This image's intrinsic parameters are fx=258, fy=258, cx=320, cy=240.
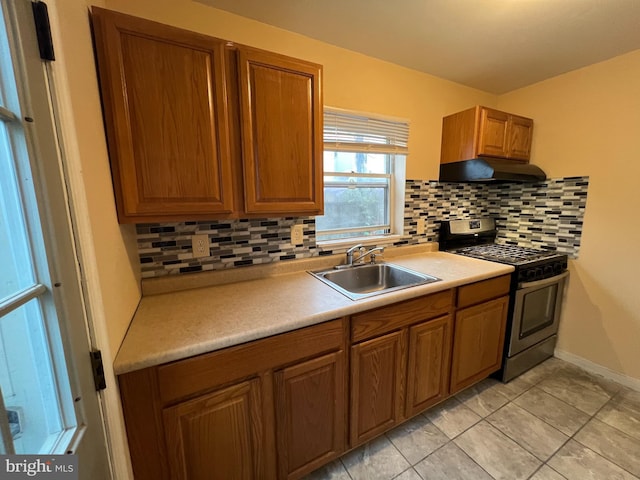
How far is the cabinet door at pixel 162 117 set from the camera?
3.19ft

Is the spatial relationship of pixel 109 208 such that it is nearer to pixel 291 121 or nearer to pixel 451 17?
pixel 291 121

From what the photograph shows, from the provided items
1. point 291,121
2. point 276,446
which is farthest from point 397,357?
point 291,121

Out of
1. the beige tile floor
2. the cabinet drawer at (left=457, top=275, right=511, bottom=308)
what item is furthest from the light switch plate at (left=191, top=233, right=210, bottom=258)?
the cabinet drawer at (left=457, top=275, right=511, bottom=308)

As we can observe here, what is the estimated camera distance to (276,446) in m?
1.14

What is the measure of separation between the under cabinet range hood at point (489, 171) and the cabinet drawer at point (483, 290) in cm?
78

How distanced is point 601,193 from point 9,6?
10.2ft

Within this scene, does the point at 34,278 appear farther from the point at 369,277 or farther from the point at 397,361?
the point at 369,277

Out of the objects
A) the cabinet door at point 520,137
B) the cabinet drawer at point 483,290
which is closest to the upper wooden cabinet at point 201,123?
the cabinet drawer at point 483,290

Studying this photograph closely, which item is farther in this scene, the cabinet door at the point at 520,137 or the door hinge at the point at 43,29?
the cabinet door at the point at 520,137

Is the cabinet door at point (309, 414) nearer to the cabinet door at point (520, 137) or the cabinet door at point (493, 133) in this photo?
the cabinet door at point (493, 133)

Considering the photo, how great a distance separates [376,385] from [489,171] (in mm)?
1722

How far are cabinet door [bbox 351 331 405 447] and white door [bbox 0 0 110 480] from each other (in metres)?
1.03

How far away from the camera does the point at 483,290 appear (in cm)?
171

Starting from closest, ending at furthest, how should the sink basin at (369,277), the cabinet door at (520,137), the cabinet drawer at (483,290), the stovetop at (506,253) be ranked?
the cabinet drawer at (483,290)
the sink basin at (369,277)
the stovetop at (506,253)
the cabinet door at (520,137)
